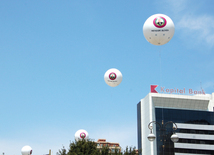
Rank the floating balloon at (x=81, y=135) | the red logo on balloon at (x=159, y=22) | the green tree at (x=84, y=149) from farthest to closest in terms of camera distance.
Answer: the floating balloon at (x=81, y=135)
the green tree at (x=84, y=149)
the red logo on balloon at (x=159, y=22)

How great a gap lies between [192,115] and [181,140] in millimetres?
8238

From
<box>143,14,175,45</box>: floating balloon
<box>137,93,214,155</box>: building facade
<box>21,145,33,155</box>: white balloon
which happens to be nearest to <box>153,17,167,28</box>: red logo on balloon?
<box>143,14,175,45</box>: floating balloon

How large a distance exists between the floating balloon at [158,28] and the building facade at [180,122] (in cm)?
5730

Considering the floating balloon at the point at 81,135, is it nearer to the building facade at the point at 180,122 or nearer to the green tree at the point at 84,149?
the green tree at the point at 84,149

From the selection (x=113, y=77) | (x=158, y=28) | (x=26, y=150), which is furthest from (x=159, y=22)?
(x=26, y=150)

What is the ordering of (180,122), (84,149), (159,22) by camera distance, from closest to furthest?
(159,22) < (84,149) < (180,122)

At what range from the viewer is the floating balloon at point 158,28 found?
2719cm

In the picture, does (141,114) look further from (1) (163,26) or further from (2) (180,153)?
(1) (163,26)

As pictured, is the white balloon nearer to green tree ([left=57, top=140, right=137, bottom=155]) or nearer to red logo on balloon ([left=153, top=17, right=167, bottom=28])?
green tree ([left=57, top=140, right=137, bottom=155])

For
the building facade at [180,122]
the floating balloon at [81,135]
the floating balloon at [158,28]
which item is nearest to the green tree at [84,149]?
the floating balloon at [81,135]

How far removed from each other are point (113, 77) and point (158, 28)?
1475cm

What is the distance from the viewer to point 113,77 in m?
40.9

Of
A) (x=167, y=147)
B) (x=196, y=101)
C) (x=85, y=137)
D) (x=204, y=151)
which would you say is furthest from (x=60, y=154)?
(x=196, y=101)

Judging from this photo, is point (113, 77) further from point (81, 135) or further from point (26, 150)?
point (26, 150)
